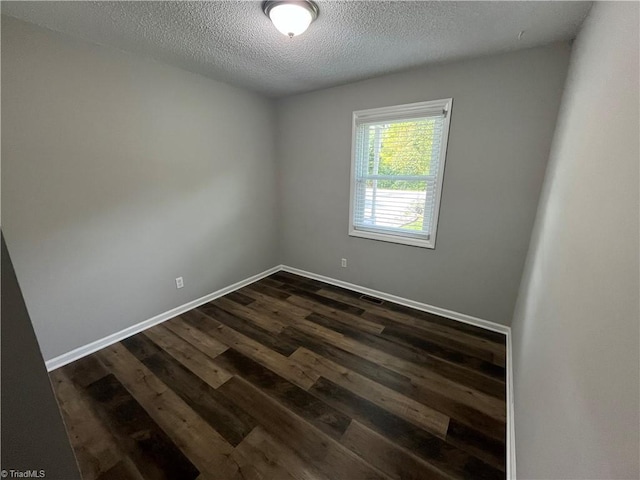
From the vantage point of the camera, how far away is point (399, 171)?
264 centimetres

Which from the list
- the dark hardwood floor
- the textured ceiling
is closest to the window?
the textured ceiling

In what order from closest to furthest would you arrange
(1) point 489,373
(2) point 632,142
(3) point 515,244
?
1. (2) point 632,142
2. (1) point 489,373
3. (3) point 515,244

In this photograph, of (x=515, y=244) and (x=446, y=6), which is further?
(x=515, y=244)

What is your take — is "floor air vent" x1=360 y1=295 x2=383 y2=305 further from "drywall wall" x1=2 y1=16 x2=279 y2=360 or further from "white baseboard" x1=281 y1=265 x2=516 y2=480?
"drywall wall" x1=2 y1=16 x2=279 y2=360

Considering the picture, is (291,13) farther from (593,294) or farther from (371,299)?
(371,299)

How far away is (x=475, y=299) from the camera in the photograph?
8.00 ft

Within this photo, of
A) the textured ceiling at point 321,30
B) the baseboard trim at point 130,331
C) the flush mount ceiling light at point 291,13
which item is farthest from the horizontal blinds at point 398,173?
the baseboard trim at point 130,331

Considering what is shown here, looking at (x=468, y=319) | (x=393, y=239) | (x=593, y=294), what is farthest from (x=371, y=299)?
(x=593, y=294)

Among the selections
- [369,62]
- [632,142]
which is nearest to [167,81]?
[369,62]

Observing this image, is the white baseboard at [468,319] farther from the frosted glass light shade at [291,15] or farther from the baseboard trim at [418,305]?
the frosted glass light shade at [291,15]

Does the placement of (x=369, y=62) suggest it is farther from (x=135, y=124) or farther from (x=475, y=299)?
(x=475, y=299)

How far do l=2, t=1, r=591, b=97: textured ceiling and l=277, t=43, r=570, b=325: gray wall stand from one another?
212mm

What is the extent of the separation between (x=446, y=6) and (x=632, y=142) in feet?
4.53

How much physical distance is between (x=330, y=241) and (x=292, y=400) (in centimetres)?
195
